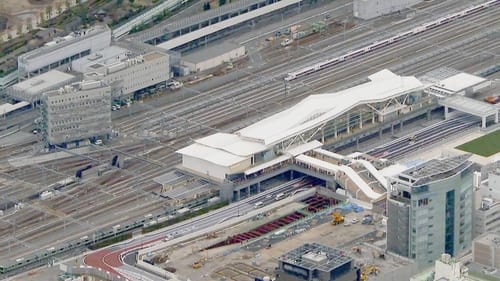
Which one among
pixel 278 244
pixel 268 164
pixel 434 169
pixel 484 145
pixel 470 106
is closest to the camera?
pixel 434 169

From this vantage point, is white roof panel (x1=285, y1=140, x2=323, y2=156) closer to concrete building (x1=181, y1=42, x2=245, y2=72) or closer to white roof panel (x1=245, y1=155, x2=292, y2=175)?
white roof panel (x1=245, y1=155, x2=292, y2=175)

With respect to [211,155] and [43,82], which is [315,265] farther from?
[43,82]

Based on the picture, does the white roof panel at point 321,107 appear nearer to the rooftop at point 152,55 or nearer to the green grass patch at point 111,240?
the green grass patch at point 111,240

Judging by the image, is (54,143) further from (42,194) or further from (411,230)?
(411,230)

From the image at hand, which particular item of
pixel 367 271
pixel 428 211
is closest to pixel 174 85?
pixel 428 211

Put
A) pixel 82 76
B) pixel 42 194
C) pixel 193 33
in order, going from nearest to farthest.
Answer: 1. pixel 42 194
2. pixel 82 76
3. pixel 193 33

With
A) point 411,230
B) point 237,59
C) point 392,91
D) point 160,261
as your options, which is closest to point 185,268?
point 160,261

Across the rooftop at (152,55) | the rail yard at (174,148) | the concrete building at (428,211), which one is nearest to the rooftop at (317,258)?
the concrete building at (428,211)
